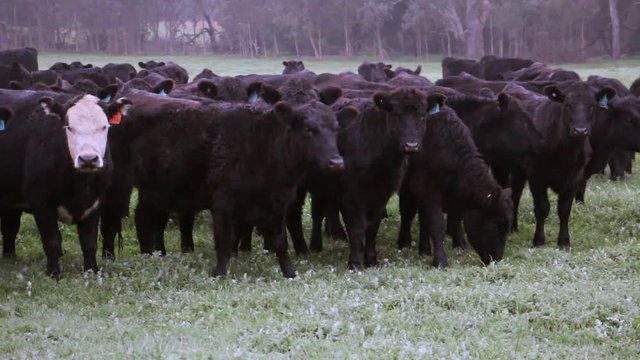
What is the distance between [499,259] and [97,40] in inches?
1938

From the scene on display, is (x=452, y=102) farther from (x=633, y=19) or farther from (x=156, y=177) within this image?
(x=633, y=19)

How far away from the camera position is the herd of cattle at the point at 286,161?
9.45 meters

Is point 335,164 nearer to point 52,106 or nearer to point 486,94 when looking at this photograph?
point 52,106

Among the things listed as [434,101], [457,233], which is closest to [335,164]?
[434,101]

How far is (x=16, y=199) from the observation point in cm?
995

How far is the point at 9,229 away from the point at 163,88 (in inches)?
115

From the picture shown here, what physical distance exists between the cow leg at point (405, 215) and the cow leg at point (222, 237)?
2.84 metres

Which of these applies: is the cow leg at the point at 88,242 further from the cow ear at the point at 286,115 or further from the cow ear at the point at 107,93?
the cow ear at the point at 286,115

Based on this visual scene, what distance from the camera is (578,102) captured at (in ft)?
38.8

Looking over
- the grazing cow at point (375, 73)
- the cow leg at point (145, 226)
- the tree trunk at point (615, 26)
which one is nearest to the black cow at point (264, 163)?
the cow leg at point (145, 226)

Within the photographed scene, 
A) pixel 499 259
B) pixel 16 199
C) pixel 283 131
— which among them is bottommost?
pixel 499 259

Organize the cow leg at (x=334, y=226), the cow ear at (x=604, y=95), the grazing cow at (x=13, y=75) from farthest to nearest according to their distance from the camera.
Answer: the grazing cow at (x=13, y=75) → the cow leg at (x=334, y=226) → the cow ear at (x=604, y=95)

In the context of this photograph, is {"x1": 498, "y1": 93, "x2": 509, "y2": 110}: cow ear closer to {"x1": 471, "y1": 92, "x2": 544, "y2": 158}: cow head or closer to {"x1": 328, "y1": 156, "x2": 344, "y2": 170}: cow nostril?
{"x1": 471, "y1": 92, "x2": 544, "y2": 158}: cow head

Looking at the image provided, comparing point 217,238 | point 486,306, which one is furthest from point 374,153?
point 486,306
